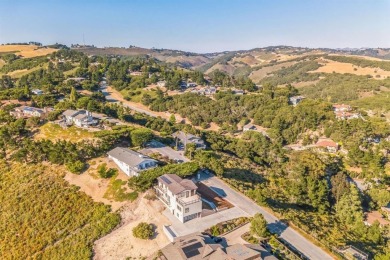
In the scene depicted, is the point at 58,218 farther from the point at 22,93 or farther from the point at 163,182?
the point at 22,93

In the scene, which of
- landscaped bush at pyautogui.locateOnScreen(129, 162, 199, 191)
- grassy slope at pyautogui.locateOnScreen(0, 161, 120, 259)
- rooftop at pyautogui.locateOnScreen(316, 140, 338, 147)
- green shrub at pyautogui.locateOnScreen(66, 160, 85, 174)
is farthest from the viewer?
rooftop at pyautogui.locateOnScreen(316, 140, 338, 147)

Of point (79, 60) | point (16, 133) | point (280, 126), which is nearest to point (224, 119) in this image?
point (280, 126)

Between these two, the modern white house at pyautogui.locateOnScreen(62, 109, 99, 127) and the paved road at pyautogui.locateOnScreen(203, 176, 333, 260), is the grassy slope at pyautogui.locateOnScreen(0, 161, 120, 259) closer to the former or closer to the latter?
the modern white house at pyautogui.locateOnScreen(62, 109, 99, 127)

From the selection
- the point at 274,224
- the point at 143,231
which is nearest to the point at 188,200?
the point at 143,231

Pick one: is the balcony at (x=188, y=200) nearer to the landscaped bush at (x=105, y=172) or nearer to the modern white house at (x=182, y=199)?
the modern white house at (x=182, y=199)

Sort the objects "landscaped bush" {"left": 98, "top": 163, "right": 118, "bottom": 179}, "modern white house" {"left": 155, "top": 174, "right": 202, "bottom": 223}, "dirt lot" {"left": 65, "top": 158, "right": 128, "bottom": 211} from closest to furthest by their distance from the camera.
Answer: "modern white house" {"left": 155, "top": 174, "right": 202, "bottom": 223}
"dirt lot" {"left": 65, "top": 158, "right": 128, "bottom": 211}
"landscaped bush" {"left": 98, "top": 163, "right": 118, "bottom": 179}

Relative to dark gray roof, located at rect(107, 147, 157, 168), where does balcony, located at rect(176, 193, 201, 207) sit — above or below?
below

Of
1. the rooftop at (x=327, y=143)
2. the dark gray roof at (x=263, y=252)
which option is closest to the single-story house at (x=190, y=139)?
the rooftop at (x=327, y=143)

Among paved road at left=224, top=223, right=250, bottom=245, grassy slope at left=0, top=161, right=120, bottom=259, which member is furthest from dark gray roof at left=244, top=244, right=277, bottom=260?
grassy slope at left=0, top=161, right=120, bottom=259
